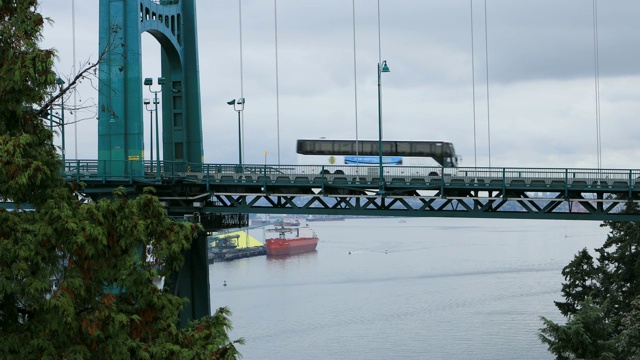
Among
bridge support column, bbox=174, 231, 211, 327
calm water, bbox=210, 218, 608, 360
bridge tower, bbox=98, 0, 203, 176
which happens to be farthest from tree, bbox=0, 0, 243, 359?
calm water, bbox=210, 218, 608, 360

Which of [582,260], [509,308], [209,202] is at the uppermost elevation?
[209,202]

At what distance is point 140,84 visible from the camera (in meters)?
44.8

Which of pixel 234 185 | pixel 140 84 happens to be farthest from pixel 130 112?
pixel 234 185

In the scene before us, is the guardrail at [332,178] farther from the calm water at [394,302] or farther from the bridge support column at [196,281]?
the calm water at [394,302]

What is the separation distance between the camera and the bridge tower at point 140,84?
43531 millimetres

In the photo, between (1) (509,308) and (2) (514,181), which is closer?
(2) (514,181)

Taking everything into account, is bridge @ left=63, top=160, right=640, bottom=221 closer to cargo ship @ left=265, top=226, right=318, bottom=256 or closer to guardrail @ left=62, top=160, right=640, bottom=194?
guardrail @ left=62, top=160, right=640, bottom=194

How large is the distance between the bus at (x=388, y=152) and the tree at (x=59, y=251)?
5547 centimetres

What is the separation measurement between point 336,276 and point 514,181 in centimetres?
7067

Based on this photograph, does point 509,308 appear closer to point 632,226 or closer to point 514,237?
point 632,226

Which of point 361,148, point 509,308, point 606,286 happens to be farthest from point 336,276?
point 606,286

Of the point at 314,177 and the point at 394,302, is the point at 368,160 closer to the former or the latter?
the point at 394,302

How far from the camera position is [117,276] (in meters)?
15.2

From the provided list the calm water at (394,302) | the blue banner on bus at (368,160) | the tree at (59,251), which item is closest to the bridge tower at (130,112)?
the calm water at (394,302)
